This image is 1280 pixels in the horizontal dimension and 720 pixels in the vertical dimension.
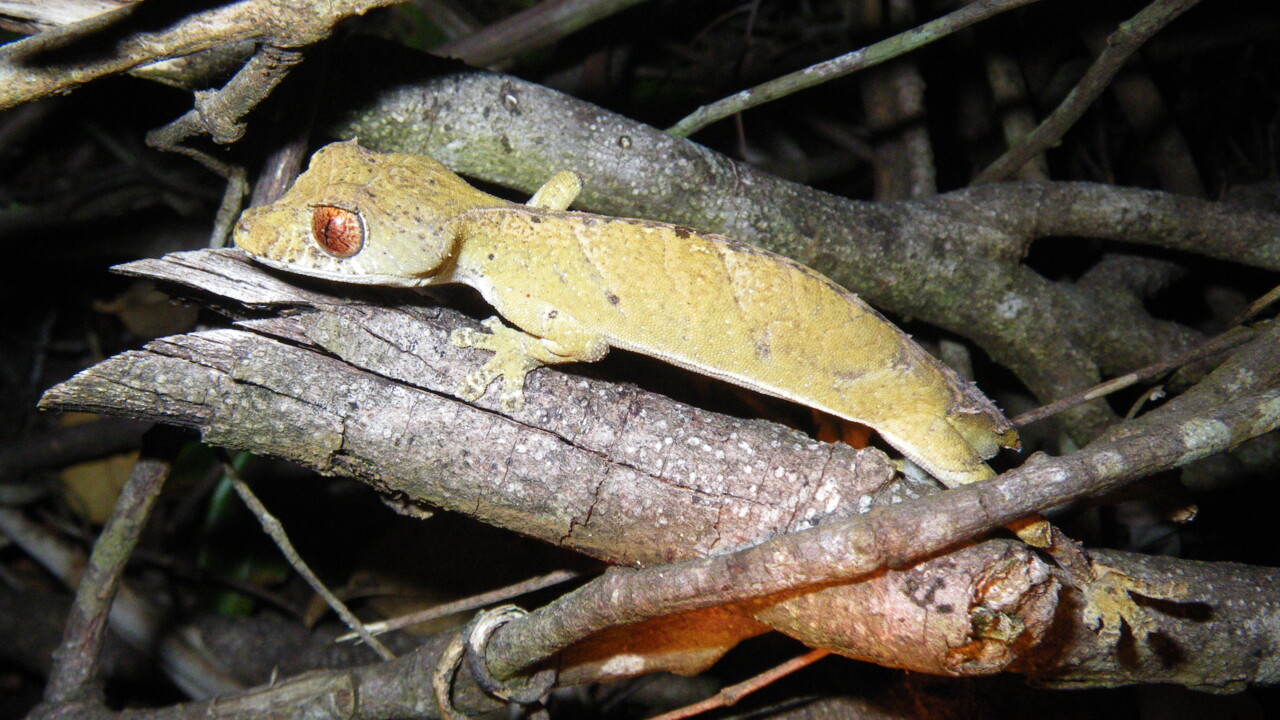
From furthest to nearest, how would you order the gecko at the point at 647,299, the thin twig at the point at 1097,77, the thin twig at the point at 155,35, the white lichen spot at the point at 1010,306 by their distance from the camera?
1. the white lichen spot at the point at 1010,306
2. the thin twig at the point at 1097,77
3. the gecko at the point at 647,299
4. the thin twig at the point at 155,35

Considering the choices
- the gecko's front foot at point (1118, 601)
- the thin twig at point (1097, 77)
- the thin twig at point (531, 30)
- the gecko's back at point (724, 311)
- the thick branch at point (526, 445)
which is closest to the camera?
the thick branch at point (526, 445)

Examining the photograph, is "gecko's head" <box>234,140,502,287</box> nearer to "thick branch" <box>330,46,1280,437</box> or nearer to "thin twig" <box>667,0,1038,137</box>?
"thick branch" <box>330,46,1280,437</box>

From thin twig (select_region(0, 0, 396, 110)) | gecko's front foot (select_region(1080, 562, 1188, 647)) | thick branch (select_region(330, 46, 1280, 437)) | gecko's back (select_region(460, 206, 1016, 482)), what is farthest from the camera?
thick branch (select_region(330, 46, 1280, 437))

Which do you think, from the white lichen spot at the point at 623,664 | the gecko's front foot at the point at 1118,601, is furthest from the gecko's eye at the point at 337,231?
the gecko's front foot at the point at 1118,601

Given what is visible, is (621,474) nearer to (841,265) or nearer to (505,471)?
(505,471)

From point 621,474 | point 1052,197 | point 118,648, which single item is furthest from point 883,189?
point 118,648

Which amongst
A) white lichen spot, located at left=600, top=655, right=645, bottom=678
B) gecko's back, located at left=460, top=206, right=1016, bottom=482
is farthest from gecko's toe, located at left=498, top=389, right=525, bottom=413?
white lichen spot, located at left=600, top=655, right=645, bottom=678

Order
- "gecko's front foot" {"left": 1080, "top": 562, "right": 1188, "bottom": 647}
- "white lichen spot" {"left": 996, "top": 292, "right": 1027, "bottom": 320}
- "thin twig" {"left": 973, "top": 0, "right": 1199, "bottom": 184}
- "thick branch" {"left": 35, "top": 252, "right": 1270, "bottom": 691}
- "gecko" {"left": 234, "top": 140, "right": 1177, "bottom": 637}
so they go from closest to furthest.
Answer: "thick branch" {"left": 35, "top": 252, "right": 1270, "bottom": 691} → "gecko's front foot" {"left": 1080, "top": 562, "right": 1188, "bottom": 647} → "gecko" {"left": 234, "top": 140, "right": 1177, "bottom": 637} → "thin twig" {"left": 973, "top": 0, "right": 1199, "bottom": 184} → "white lichen spot" {"left": 996, "top": 292, "right": 1027, "bottom": 320}

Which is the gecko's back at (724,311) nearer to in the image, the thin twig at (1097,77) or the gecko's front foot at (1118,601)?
the gecko's front foot at (1118,601)
